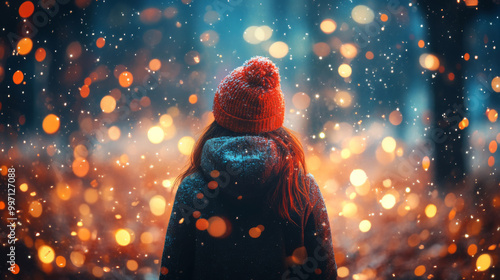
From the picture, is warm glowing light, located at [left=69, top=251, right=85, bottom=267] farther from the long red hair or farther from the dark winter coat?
the long red hair

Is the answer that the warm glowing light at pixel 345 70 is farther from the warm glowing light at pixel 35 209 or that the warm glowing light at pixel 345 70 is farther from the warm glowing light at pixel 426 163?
the warm glowing light at pixel 35 209

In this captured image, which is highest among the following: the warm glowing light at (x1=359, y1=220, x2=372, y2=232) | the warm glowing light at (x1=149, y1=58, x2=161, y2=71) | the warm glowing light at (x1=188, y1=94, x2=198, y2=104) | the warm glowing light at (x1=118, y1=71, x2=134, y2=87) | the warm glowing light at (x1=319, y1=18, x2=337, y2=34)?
the warm glowing light at (x1=319, y1=18, x2=337, y2=34)

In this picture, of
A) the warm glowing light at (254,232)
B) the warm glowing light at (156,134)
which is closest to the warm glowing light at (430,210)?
the warm glowing light at (254,232)

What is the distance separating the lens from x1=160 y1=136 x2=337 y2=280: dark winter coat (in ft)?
3.29

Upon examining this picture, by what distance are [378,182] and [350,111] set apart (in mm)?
847

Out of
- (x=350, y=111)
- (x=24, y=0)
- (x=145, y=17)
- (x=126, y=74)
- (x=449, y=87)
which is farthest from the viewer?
(x=350, y=111)

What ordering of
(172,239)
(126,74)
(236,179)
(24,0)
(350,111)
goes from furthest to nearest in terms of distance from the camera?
(350,111)
(126,74)
(24,0)
(172,239)
(236,179)

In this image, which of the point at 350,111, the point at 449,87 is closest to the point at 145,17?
the point at 350,111

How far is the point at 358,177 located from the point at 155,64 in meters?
2.55

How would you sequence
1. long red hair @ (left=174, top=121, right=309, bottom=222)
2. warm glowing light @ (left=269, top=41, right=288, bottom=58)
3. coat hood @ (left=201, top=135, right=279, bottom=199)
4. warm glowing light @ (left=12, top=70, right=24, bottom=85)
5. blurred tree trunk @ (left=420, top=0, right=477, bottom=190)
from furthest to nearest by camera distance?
warm glowing light @ (left=269, top=41, right=288, bottom=58)
warm glowing light @ (left=12, top=70, right=24, bottom=85)
blurred tree trunk @ (left=420, top=0, right=477, bottom=190)
long red hair @ (left=174, top=121, right=309, bottom=222)
coat hood @ (left=201, top=135, right=279, bottom=199)

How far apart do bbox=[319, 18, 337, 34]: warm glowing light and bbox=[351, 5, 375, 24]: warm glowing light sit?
0.20 meters

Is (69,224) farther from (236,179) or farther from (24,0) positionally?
(236,179)

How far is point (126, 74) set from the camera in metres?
3.28

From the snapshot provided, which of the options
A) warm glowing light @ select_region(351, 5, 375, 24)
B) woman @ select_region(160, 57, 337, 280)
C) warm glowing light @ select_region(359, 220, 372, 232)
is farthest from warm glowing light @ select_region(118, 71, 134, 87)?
warm glowing light @ select_region(359, 220, 372, 232)
